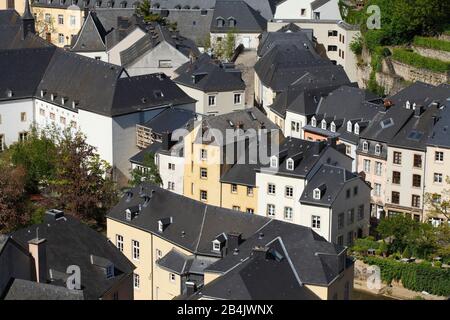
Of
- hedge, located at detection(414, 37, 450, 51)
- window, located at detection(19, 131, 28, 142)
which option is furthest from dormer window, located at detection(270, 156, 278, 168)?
hedge, located at detection(414, 37, 450, 51)

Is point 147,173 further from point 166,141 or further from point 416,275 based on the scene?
point 416,275

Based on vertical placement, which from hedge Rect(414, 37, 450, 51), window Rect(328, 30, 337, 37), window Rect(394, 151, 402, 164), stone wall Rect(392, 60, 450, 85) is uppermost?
hedge Rect(414, 37, 450, 51)

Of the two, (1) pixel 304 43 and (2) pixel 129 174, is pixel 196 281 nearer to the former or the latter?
(2) pixel 129 174

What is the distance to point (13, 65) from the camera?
64312 millimetres

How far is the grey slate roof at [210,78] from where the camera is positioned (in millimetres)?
63438

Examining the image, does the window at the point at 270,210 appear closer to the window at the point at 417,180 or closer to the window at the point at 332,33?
the window at the point at 417,180

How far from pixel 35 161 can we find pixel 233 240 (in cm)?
1986

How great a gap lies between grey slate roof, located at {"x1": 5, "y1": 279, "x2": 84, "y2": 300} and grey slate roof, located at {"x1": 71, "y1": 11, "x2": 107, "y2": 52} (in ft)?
150

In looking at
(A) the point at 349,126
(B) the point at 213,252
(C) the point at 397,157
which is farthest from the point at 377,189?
(B) the point at 213,252

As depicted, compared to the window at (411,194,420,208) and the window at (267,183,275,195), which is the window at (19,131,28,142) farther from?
the window at (411,194,420,208)

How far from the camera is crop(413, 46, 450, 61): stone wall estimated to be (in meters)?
65.3
